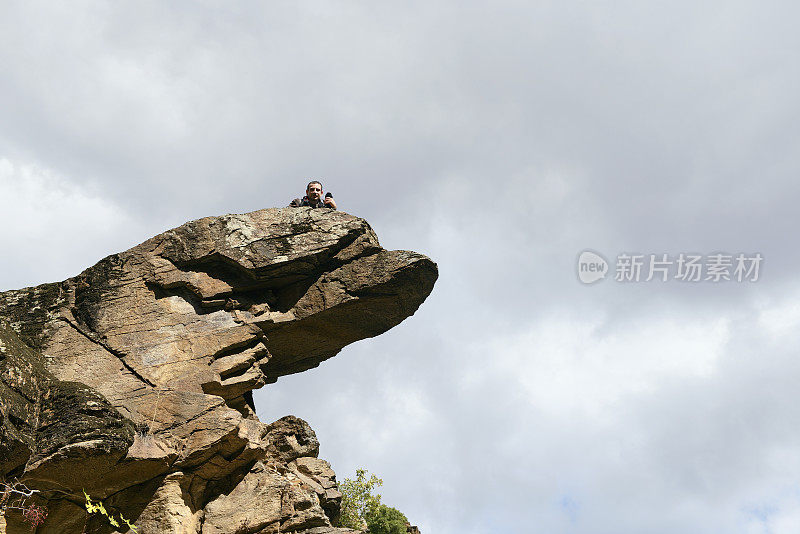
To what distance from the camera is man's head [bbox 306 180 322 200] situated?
29.6 metres

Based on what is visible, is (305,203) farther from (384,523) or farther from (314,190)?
(384,523)

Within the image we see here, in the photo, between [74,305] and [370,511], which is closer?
[74,305]

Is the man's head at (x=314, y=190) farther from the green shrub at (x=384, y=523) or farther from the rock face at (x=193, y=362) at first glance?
the green shrub at (x=384, y=523)

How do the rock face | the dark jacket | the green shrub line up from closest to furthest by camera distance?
the rock face
the dark jacket
the green shrub

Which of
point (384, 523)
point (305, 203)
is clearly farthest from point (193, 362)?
point (384, 523)

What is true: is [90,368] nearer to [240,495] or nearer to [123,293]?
[123,293]

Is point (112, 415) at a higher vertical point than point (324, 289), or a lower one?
lower

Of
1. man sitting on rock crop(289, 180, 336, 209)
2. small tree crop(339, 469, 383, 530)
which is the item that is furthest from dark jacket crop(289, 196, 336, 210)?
small tree crop(339, 469, 383, 530)

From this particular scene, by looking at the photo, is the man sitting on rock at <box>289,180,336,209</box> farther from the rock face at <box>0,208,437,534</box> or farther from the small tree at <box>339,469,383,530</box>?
the small tree at <box>339,469,383,530</box>

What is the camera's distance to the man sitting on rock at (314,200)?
96.7 ft

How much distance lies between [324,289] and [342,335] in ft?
7.32

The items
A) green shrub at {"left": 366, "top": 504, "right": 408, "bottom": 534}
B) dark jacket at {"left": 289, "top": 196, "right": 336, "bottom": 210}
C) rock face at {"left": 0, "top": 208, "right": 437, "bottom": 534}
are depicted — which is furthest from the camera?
green shrub at {"left": 366, "top": 504, "right": 408, "bottom": 534}

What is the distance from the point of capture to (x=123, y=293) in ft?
84.6

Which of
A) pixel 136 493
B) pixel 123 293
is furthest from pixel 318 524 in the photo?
pixel 123 293
